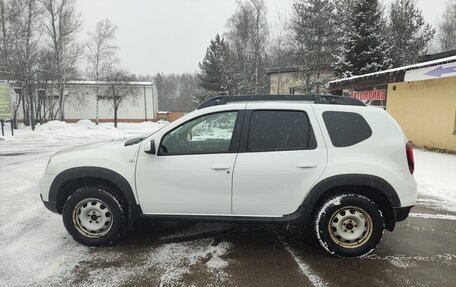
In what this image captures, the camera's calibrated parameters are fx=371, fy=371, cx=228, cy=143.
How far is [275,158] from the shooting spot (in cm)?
425

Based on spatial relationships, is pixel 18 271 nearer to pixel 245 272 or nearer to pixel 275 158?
pixel 245 272

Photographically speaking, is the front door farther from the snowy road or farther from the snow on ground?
the snow on ground

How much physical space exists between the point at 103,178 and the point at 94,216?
53 cm

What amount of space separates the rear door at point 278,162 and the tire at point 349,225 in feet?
1.18

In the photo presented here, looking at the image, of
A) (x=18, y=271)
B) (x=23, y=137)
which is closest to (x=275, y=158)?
(x=18, y=271)

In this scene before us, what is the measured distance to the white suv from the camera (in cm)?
422

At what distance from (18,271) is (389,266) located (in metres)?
4.04

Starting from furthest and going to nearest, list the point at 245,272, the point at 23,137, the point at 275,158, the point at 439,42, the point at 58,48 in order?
1. the point at 439,42
2. the point at 58,48
3. the point at 23,137
4. the point at 275,158
5. the point at 245,272

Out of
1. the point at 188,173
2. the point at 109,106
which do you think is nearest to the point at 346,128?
the point at 188,173

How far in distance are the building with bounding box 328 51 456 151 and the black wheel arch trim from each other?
11.5 m

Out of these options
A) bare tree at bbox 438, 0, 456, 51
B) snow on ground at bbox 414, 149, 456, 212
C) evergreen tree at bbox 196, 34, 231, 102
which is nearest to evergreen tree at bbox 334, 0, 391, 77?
evergreen tree at bbox 196, 34, 231, 102

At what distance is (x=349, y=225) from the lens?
431 centimetres

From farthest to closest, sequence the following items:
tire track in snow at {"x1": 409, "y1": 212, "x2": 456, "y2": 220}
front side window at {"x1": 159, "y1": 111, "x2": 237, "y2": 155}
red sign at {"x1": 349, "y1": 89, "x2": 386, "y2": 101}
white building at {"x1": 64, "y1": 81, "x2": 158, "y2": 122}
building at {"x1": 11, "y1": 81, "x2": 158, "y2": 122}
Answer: white building at {"x1": 64, "y1": 81, "x2": 158, "y2": 122}, building at {"x1": 11, "y1": 81, "x2": 158, "y2": 122}, red sign at {"x1": 349, "y1": 89, "x2": 386, "y2": 101}, tire track in snow at {"x1": 409, "y1": 212, "x2": 456, "y2": 220}, front side window at {"x1": 159, "y1": 111, "x2": 237, "y2": 155}

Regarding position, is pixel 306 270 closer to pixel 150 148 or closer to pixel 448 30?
pixel 150 148
